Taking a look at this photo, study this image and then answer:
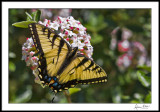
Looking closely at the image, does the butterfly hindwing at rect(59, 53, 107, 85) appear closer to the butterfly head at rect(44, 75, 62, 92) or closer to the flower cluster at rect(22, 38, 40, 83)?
the butterfly head at rect(44, 75, 62, 92)

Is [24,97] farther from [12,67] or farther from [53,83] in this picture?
[53,83]

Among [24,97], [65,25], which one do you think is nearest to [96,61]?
[24,97]

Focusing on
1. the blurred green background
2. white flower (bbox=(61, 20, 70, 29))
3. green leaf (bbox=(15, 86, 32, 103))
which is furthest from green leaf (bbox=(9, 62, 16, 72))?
white flower (bbox=(61, 20, 70, 29))

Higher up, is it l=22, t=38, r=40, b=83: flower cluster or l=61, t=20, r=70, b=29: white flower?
l=61, t=20, r=70, b=29: white flower

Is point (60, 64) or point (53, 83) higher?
point (60, 64)

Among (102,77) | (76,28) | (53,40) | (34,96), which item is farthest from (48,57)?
(34,96)

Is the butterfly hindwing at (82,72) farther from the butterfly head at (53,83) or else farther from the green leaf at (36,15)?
the green leaf at (36,15)

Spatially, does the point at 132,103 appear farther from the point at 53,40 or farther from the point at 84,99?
the point at 53,40
